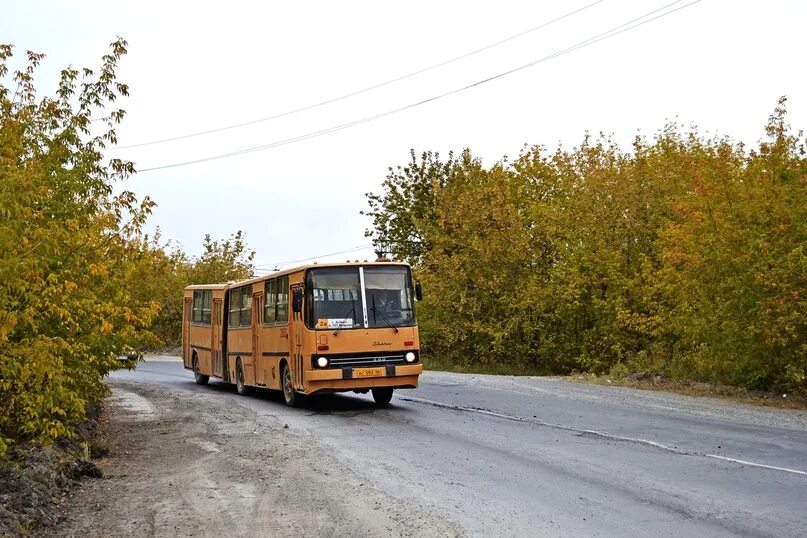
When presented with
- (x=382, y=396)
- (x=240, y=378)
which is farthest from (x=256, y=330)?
(x=382, y=396)

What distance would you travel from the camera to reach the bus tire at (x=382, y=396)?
20.1m

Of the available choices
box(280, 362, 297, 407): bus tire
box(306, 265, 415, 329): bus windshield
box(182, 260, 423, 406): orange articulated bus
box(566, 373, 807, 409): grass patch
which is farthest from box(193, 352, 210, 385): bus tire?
box(306, 265, 415, 329): bus windshield

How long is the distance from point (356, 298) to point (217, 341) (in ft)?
30.3

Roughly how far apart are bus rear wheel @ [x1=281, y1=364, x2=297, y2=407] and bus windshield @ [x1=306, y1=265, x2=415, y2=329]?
190 centimetres

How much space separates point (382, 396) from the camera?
66.5 ft

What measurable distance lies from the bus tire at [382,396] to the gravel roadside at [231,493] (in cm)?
406

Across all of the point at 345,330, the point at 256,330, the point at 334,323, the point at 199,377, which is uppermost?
the point at 256,330

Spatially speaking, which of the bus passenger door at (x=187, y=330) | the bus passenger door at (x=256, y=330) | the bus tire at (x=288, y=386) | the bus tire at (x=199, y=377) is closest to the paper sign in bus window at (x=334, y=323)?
the bus tire at (x=288, y=386)

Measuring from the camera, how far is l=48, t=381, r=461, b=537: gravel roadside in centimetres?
844

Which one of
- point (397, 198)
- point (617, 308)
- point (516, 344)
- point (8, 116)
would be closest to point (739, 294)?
point (617, 308)

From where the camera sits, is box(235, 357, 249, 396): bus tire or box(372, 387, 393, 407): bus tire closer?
box(372, 387, 393, 407): bus tire

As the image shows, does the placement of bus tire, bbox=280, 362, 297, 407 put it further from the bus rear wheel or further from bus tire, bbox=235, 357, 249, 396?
bus tire, bbox=235, 357, 249, 396

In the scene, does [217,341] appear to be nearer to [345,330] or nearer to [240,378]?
[240,378]

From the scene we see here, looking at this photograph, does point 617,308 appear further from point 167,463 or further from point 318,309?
point 167,463
